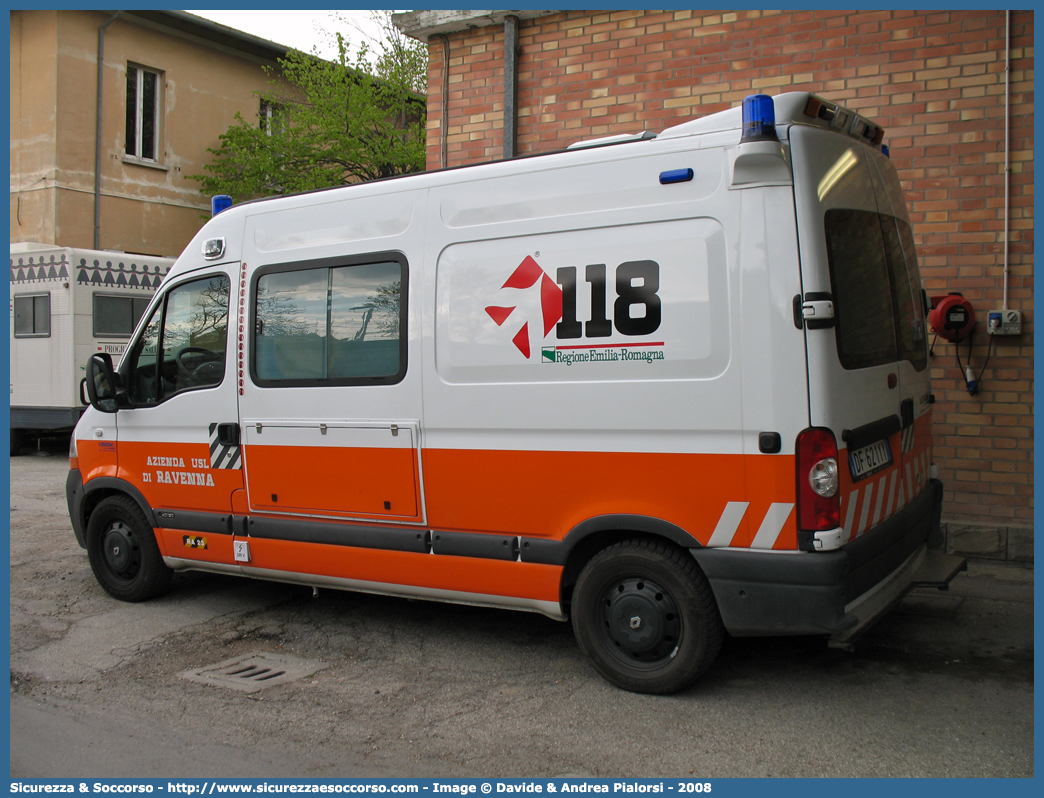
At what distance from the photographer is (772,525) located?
371 centimetres

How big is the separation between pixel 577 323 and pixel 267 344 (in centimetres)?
203

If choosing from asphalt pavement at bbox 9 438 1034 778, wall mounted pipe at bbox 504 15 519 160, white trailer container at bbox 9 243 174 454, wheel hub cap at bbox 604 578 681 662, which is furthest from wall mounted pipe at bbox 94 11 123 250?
wheel hub cap at bbox 604 578 681 662

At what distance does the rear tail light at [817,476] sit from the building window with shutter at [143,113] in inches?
741

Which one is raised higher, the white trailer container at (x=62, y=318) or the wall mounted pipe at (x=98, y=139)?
the wall mounted pipe at (x=98, y=139)

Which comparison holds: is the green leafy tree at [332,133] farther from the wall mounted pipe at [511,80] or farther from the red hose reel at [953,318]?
the red hose reel at [953,318]

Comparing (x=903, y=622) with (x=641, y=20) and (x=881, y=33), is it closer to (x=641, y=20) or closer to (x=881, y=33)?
(x=881, y=33)

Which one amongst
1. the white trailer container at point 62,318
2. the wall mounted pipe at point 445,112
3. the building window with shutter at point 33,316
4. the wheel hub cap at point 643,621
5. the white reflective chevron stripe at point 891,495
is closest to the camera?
the wheel hub cap at point 643,621

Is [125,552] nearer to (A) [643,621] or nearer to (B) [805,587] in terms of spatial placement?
→ (A) [643,621]

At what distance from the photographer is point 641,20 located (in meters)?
7.41

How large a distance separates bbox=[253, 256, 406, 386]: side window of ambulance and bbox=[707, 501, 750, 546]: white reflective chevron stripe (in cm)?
182

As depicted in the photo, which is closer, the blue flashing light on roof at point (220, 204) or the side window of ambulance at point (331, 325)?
the side window of ambulance at point (331, 325)

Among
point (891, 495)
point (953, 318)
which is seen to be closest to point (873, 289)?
point (891, 495)

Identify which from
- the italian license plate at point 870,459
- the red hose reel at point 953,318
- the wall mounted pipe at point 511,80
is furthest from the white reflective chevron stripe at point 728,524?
the wall mounted pipe at point 511,80

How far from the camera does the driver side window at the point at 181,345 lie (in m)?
5.41
